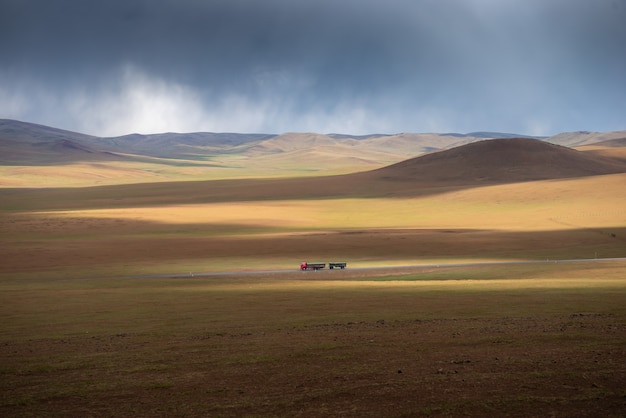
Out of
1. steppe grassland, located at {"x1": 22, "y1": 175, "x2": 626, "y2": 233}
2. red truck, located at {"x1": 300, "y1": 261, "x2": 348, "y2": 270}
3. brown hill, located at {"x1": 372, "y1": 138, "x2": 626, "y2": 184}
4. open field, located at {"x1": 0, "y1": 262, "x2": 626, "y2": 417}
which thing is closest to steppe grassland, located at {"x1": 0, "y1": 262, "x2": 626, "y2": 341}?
open field, located at {"x1": 0, "y1": 262, "x2": 626, "y2": 417}

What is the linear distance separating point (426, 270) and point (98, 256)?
28604mm

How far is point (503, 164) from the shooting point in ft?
534

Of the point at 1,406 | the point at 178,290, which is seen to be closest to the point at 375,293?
the point at 178,290

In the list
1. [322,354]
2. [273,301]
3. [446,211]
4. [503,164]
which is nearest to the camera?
[322,354]

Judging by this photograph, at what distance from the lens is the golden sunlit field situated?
13742mm

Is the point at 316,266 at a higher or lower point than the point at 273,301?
lower

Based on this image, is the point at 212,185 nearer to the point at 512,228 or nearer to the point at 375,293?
the point at 512,228

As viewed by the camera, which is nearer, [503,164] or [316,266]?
[316,266]

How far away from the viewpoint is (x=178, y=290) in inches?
1425

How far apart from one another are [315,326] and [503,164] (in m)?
148

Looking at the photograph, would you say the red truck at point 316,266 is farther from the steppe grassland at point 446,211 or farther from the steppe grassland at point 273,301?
the steppe grassland at point 446,211

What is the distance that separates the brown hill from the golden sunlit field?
274 feet

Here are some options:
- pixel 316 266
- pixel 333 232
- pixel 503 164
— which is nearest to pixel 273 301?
pixel 316 266

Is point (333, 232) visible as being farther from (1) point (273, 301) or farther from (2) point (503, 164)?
(2) point (503, 164)
